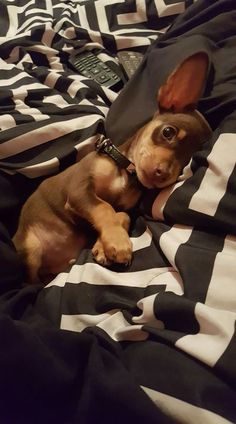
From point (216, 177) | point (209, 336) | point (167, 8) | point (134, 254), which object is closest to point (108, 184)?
point (134, 254)

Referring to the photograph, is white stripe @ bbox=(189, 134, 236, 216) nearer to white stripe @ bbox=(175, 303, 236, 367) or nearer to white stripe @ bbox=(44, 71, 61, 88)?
white stripe @ bbox=(175, 303, 236, 367)

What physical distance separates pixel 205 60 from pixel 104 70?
1.85ft

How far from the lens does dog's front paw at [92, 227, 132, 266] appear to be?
1.28 meters

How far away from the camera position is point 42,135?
1532 millimetres

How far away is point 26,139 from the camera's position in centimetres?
151

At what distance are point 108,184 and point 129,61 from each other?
60 centimetres

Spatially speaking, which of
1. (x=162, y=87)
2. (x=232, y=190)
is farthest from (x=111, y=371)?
(x=162, y=87)

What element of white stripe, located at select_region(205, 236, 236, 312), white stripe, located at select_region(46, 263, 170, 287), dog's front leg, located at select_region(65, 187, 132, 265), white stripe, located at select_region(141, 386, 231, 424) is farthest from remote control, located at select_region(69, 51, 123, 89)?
white stripe, located at select_region(141, 386, 231, 424)

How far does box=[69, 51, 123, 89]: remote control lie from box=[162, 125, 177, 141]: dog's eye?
46 centimetres

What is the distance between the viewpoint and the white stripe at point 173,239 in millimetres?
1179

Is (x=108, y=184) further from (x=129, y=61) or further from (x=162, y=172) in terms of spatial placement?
(x=129, y=61)

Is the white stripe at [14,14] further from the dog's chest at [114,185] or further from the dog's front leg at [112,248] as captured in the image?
the dog's front leg at [112,248]

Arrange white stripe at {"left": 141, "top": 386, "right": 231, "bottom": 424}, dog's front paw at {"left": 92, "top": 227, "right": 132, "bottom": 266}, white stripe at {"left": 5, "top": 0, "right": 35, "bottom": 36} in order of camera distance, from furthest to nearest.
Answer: white stripe at {"left": 5, "top": 0, "right": 35, "bottom": 36}
dog's front paw at {"left": 92, "top": 227, "right": 132, "bottom": 266}
white stripe at {"left": 141, "top": 386, "right": 231, "bottom": 424}

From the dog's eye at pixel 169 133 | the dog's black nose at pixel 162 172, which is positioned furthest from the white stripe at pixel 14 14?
the dog's black nose at pixel 162 172
